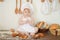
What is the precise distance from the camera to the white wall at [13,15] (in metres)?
1.52

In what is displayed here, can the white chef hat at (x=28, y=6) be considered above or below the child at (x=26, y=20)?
above

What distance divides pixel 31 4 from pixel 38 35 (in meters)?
0.29

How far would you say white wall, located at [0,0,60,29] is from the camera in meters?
1.52

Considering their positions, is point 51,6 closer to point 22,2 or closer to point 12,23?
point 22,2

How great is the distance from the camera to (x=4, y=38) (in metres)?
1.32

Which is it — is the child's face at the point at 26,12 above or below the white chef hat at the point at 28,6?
below

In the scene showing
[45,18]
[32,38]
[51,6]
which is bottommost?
[32,38]

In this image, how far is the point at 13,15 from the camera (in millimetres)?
1533

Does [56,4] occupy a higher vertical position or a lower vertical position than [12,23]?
higher

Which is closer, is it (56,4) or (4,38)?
(4,38)

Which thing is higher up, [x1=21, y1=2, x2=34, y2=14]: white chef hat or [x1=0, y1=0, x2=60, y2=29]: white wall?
[x1=21, y1=2, x2=34, y2=14]: white chef hat

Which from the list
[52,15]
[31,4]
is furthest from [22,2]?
[52,15]

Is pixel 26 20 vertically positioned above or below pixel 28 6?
below

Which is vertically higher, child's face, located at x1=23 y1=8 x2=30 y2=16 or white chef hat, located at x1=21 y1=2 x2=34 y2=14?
white chef hat, located at x1=21 y1=2 x2=34 y2=14
